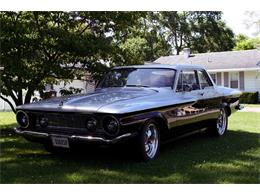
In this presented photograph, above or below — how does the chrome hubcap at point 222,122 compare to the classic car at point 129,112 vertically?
below

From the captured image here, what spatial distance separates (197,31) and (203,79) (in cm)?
2649

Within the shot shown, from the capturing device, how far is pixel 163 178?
5.84 m

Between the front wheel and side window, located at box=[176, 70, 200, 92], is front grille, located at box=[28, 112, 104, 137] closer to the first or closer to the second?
the front wheel

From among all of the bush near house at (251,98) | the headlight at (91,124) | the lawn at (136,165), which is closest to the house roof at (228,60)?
the bush near house at (251,98)

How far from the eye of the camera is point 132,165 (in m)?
6.58

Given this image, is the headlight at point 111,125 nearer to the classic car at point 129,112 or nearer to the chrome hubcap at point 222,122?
the classic car at point 129,112

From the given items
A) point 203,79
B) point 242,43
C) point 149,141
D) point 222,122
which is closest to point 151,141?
point 149,141

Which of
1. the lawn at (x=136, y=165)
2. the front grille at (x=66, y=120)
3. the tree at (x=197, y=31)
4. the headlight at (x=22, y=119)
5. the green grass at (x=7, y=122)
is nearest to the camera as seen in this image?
the lawn at (x=136, y=165)

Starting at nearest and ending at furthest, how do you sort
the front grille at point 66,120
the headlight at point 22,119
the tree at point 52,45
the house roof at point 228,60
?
the front grille at point 66,120, the headlight at point 22,119, the tree at point 52,45, the house roof at point 228,60

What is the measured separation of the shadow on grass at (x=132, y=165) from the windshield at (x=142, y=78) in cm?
125

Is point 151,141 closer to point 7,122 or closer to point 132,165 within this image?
point 132,165

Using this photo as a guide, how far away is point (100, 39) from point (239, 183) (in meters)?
5.60

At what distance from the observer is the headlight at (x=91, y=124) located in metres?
6.34

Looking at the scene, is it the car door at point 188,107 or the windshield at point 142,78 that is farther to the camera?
the windshield at point 142,78
